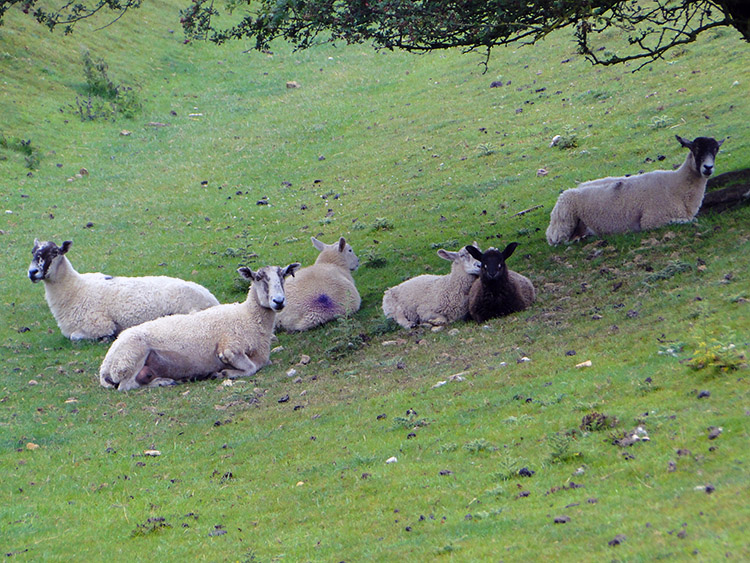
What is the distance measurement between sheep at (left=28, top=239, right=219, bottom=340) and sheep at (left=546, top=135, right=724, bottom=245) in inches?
316

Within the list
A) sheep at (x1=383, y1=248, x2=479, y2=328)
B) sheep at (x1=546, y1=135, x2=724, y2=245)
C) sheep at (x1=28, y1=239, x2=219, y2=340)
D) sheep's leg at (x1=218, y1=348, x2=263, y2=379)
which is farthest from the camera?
sheep at (x1=28, y1=239, x2=219, y2=340)

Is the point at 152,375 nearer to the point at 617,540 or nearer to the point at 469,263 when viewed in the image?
the point at 469,263

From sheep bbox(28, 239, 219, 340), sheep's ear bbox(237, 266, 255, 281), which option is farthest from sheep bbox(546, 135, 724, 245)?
sheep bbox(28, 239, 219, 340)

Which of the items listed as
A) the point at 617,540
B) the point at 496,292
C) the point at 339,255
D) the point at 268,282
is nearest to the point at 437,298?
the point at 496,292

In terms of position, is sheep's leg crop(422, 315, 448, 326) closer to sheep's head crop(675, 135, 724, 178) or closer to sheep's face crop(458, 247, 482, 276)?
sheep's face crop(458, 247, 482, 276)

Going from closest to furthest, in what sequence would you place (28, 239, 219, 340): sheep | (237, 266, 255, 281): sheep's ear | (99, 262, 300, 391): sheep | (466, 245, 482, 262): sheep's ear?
(99, 262, 300, 391): sheep < (237, 266, 255, 281): sheep's ear < (466, 245, 482, 262): sheep's ear < (28, 239, 219, 340): sheep

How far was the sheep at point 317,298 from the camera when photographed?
52.7 feet

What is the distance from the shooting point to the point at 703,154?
16625 mm

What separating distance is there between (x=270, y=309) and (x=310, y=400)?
10.8 ft

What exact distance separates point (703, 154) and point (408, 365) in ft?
27.8

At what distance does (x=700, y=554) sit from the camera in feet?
16.5

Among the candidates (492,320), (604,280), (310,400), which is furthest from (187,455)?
(604,280)

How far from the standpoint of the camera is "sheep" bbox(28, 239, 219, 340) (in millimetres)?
17078

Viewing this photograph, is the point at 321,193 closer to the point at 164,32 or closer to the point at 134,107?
the point at 134,107
